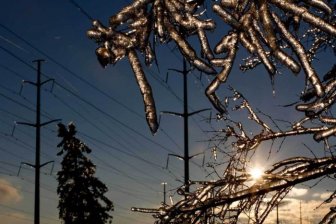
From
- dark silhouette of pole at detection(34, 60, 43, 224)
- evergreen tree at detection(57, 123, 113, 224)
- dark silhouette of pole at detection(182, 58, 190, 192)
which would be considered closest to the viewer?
dark silhouette of pole at detection(182, 58, 190, 192)

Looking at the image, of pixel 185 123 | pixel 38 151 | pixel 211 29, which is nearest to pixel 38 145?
pixel 38 151

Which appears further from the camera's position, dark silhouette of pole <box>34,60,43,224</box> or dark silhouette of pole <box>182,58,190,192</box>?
dark silhouette of pole <box>34,60,43,224</box>

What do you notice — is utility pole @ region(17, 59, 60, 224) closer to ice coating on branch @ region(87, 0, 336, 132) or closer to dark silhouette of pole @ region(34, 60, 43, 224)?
dark silhouette of pole @ region(34, 60, 43, 224)

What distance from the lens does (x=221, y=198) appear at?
156 inches

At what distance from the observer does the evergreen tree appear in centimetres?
3512

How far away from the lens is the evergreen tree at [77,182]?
35.1 meters

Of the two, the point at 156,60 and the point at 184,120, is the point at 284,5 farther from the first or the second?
the point at 184,120

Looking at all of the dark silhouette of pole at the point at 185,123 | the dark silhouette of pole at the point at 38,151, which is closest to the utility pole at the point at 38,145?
the dark silhouette of pole at the point at 38,151

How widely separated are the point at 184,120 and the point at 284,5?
64.8 ft

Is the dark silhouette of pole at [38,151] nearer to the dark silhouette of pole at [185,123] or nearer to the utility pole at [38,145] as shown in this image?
the utility pole at [38,145]

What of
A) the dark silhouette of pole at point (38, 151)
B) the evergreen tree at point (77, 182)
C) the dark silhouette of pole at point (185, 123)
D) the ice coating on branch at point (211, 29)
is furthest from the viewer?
the evergreen tree at point (77, 182)

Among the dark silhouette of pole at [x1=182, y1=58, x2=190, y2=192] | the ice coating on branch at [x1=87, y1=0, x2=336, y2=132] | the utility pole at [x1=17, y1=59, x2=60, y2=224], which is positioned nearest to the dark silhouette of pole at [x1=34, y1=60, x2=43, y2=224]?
the utility pole at [x1=17, y1=59, x2=60, y2=224]

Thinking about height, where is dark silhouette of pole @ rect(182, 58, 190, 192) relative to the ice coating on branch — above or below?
above

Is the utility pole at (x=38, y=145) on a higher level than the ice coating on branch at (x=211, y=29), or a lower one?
higher
